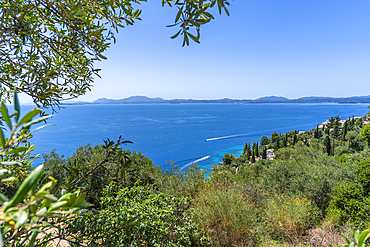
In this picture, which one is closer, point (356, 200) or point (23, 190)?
point (23, 190)

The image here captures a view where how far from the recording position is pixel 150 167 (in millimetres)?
6027

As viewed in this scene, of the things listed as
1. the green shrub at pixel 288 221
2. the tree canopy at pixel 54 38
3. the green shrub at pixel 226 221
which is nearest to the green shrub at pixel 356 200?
the green shrub at pixel 288 221

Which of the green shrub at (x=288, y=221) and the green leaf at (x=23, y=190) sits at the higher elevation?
the green leaf at (x=23, y=190)

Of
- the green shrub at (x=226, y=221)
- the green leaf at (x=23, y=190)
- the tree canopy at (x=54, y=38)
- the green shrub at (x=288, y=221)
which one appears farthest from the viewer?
the green shrub at (x=288, y=221)

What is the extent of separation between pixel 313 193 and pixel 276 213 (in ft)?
7.66

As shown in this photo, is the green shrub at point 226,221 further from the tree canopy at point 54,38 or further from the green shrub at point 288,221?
the tree canopy at point 54,38

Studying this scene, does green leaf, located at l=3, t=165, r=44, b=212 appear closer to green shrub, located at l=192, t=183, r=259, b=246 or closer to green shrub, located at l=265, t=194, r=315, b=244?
green shrub, located at l=192, t=183, r=259, b=246

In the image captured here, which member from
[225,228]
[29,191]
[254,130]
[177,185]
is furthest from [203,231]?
[254,130]

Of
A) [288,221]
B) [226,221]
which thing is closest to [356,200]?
[288,221]

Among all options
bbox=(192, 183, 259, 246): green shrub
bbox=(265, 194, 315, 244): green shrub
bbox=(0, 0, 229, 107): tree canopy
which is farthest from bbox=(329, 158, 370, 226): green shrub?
bbox=(0, 0, 229, 107): tree canopy

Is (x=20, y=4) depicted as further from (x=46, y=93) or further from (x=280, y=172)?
(x=280, y=172)

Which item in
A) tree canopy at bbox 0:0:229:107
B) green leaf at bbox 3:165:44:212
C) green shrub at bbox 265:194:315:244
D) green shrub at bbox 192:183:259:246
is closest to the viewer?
green leaf at bbox 3:165:44:212

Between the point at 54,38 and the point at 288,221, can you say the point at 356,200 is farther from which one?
the point at 54,38

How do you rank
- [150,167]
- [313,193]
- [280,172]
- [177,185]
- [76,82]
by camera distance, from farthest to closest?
[280,172] < [150,167] < [313,193] < [177,185] < [76,82]
